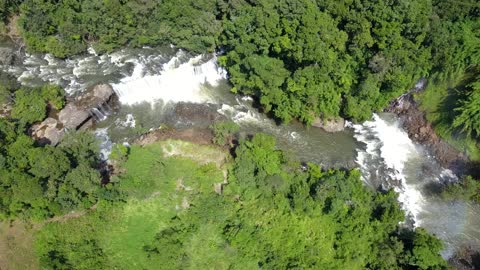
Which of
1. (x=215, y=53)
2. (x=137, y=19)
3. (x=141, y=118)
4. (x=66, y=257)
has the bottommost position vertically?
(x=66, y=257)

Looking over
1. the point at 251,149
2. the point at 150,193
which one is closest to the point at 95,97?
the point at 150,193

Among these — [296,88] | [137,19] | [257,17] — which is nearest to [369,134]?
[296,88]

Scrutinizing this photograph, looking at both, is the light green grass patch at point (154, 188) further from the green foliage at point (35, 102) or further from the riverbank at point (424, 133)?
the riverbank at point (424, 133)

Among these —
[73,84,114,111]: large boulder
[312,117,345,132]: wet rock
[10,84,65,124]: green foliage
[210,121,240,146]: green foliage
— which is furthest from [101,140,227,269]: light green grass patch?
[312,117,345,132]: wet rock

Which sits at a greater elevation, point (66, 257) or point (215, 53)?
point (215, 53)

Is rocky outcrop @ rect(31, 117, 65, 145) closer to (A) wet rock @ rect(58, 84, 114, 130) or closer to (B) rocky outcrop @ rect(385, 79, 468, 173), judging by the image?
(A) wet rock @ rect(58, 84, 114, 130)

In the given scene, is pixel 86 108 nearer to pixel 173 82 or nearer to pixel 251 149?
pixel 173 82

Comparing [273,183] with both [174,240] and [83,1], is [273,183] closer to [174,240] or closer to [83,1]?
[174,240]
